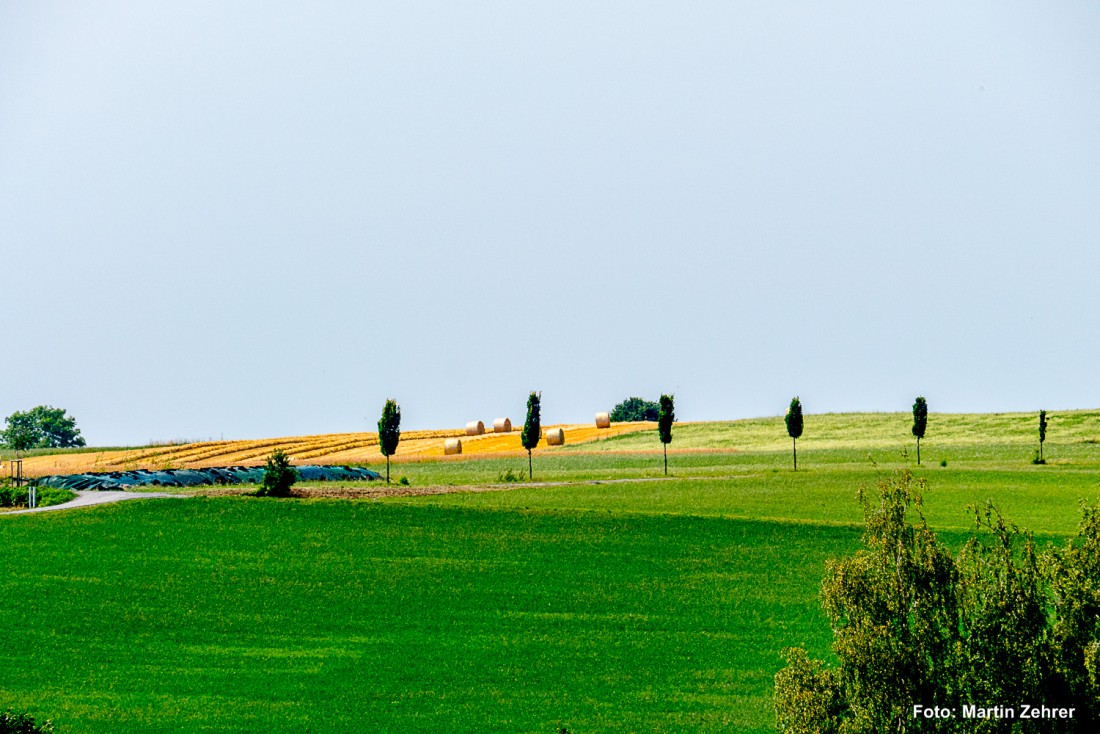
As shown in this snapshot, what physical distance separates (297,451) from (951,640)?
79.5 metres

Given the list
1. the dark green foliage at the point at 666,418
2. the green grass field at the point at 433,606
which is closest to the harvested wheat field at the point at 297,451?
the dark green foliage at the point at 666,418

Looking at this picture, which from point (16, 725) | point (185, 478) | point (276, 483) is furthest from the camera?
point (185, 478)

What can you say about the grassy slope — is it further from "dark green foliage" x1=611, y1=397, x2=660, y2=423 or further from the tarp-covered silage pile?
"dark green foliage" x1=611, y1=397, x2=660, y2=423

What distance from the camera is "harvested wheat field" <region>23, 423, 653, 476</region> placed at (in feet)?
257

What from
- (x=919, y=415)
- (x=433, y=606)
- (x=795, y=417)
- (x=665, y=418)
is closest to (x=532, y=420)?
(x=665, y=418)

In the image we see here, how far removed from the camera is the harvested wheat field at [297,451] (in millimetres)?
78188

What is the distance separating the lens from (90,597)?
2766 centimetres

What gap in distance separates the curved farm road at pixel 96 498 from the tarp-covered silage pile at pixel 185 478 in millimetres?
5686

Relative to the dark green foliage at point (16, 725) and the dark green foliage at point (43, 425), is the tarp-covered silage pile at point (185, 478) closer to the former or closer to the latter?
the dark green foliage at point (16, 725)

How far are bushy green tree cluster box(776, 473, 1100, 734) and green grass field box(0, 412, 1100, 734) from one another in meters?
1.32

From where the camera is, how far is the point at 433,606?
26891 mm

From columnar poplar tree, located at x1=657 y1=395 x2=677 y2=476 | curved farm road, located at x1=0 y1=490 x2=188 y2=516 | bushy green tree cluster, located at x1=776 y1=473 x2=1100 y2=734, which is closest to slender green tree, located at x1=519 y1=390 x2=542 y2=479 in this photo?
columnar poplar tree, located at x1=657 y1=395 x2=677 y2=476

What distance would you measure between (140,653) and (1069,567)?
59.7 feet

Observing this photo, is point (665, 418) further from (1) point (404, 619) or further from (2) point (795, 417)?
(1) point (404, 619)
